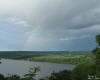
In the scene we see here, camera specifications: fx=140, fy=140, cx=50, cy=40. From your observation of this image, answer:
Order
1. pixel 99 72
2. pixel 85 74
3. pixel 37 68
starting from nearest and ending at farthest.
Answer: pixel 37 68 → pixel 99 72 → pixel 85 74

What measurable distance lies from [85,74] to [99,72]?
20973 millimetres

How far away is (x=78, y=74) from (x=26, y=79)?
141 ft

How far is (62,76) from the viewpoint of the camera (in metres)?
51.2

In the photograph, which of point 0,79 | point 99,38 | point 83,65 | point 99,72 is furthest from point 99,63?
point 0,79

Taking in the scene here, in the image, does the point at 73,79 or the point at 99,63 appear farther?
the point at 73,79

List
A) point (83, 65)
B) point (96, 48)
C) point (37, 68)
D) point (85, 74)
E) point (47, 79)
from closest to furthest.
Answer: point (47, 79), point (37, 68), point (96, 48), point (85, 74), point (83, 65)

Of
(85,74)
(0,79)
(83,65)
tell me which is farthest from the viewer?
(83,65)

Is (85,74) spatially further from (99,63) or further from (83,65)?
(99,63)

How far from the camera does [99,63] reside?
25.1m

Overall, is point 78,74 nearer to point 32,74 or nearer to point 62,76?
point 62,76

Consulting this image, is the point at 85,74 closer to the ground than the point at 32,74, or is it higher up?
closer to the ground

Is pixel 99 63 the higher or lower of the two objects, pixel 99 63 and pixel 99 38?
the lower

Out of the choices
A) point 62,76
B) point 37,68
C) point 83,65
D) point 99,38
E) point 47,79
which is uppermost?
point 99,38

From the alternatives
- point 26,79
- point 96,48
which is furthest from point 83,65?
point 26,79
